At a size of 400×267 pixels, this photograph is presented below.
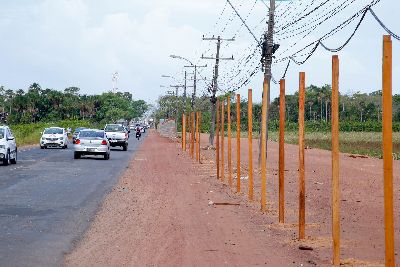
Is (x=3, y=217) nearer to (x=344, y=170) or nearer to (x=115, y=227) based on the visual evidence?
(x=115, y=227)

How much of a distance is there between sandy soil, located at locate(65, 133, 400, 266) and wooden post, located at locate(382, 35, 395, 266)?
7.98 feet

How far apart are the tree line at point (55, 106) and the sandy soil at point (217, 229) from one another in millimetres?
99507

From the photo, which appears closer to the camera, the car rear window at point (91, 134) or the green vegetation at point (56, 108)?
the car rear window at point (91, 134)

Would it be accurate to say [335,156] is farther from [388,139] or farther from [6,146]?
[6,146]

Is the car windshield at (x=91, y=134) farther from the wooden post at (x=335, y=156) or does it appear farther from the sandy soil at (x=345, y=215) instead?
the wooden post at (x=335, y=156)

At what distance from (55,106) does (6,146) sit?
10543cm

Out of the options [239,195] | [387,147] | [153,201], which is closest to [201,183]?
[239,195]

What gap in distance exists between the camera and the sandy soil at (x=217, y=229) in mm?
10516

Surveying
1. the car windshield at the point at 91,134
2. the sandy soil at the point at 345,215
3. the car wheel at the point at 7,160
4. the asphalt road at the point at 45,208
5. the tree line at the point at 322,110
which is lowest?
the sandy soil at the point at 345,215

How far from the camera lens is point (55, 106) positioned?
135 meters

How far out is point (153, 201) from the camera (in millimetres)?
18734

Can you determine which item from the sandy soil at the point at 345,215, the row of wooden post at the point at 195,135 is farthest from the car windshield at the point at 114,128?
the sandy soil at the point at 345,215

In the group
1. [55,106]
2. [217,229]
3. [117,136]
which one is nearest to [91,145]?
[117,136]

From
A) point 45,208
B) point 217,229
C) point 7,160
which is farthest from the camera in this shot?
point 7,160
